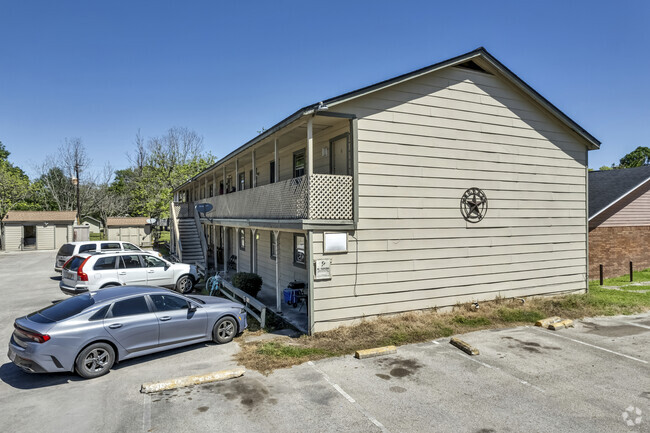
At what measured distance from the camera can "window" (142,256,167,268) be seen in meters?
15.0

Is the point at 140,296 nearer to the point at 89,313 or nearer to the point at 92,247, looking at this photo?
the point at 89,313

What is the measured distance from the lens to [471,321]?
11.2 metres

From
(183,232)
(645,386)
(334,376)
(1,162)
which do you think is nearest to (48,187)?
(1,162)

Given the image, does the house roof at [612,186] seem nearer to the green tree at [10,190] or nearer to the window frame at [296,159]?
the window frame at [296,159]

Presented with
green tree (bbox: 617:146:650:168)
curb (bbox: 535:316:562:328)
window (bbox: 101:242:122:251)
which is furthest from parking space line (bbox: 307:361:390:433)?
green tree (bbox: 617:146:650:168)

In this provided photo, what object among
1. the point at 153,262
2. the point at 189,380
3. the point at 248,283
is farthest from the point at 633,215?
the point at 153,262

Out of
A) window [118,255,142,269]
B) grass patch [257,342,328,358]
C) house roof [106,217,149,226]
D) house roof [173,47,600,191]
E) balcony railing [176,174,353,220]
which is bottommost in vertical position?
grass patch [257,342,328,358]

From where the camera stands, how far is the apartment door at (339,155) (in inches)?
468

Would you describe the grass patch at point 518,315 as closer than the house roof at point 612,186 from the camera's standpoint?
Yes

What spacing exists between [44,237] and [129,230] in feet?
23.4

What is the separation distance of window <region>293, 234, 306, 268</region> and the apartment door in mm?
2614

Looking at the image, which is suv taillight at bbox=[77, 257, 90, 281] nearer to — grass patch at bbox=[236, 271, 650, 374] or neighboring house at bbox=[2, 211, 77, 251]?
grass patch at bbox=[236, 271, 650, 374]

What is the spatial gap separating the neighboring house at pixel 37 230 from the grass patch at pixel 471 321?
38.0 metres

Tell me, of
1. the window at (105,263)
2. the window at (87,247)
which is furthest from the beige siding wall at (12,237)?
the window at (105,263)
